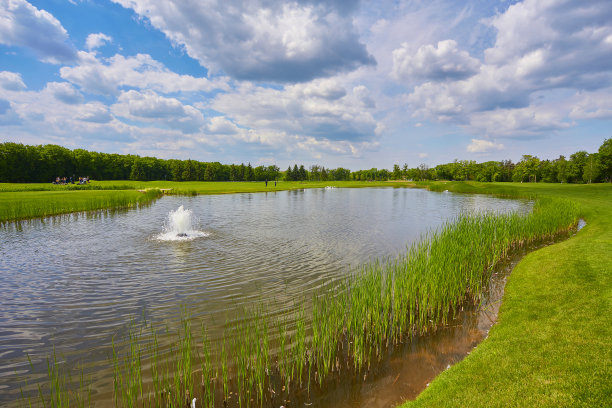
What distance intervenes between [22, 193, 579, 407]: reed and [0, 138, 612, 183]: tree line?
345ft

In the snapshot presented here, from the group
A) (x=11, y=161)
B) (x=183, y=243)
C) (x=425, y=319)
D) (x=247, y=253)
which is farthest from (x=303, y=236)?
(x=11, y=161)

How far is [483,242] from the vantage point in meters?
13.1

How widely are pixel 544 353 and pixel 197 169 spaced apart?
480ft

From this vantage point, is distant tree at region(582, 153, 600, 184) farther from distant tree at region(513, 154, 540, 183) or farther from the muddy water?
the muddy water

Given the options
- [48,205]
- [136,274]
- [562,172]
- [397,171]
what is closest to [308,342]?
[136,274]

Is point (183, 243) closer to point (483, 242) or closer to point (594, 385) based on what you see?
point (483, 242)

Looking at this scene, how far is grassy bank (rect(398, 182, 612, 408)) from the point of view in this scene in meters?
4.65

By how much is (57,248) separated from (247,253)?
10756 millimetres

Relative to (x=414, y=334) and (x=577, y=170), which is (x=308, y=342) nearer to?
(x=414, y=334)

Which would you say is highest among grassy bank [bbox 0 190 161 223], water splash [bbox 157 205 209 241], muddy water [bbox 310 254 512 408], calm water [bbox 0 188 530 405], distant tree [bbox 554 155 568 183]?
distant tree [bbox 554 155 568 183]

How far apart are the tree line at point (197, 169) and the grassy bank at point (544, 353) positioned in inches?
4046

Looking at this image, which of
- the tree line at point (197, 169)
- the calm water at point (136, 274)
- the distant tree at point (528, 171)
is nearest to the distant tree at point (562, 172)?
the tree line at point (197, 169)

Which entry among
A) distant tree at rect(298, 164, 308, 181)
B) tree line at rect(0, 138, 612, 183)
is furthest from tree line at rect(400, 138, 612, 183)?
distant tree at rect(298, 164, 308, 181)

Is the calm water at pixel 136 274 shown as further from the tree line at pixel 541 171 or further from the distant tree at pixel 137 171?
the distant tree at pixel 137 171
